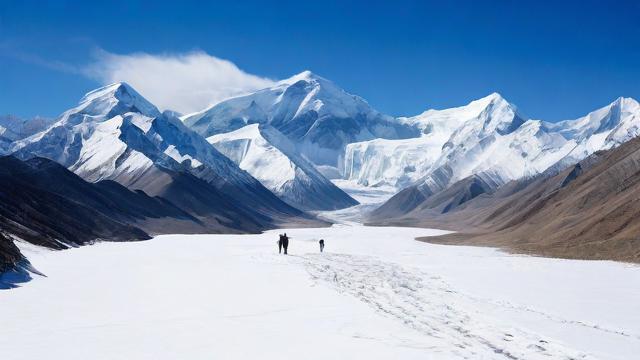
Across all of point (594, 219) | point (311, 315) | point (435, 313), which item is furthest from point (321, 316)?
point (594, 219)

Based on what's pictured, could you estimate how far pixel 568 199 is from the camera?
122062 mm

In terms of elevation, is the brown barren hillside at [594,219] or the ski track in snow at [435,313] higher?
the brown barren hillside at [594,219]

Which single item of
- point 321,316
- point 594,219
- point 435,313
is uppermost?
point 594,219

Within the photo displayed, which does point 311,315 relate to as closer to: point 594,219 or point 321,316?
point 321,316

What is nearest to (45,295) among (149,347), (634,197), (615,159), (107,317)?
(107,317)

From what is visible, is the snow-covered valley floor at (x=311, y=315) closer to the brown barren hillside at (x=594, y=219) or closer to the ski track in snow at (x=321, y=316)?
the ski track in snow at (x=321, y=316)

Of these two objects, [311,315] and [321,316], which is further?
[311,315]

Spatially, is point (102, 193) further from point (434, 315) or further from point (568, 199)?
point (434, 315)

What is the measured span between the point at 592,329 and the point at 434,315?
5640 mm

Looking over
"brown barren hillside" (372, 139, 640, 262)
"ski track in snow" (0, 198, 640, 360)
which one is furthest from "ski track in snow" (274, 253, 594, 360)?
"brown barren hillside" (372, 139, 640, 262)

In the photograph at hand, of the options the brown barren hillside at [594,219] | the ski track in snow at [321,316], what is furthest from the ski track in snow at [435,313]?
the brown barren hillside at [594,219]

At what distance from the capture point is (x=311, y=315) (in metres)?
25.2

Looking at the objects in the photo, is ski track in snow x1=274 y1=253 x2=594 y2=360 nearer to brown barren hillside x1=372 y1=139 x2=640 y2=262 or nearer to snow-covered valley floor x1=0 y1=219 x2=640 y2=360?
snow-covered valley floor x1=0 y1=219 x2=640 y2=360

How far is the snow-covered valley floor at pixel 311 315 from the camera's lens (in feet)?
64.1
